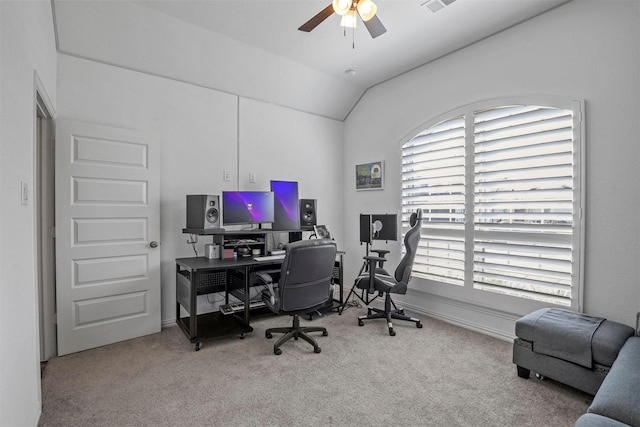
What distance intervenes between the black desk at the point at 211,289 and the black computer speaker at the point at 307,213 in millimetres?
755

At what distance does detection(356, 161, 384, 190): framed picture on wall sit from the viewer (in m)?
4.26

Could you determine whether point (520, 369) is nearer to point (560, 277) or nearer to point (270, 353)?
point (560, 277)

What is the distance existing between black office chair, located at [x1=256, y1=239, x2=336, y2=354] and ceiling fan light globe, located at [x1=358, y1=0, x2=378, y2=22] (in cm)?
167

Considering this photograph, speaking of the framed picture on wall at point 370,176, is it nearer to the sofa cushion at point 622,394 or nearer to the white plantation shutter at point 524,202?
the white plantation shutter at point 524,202

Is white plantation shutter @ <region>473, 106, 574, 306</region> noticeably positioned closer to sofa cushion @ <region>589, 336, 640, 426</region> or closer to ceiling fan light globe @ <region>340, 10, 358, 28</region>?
sofa cushion @ <region>589, 336, 640, 426</region>

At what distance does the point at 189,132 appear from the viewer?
3453 millimetres

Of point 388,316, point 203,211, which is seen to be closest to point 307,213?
point 203,211

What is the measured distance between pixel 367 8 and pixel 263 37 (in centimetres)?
157

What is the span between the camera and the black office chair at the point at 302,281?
2.56m

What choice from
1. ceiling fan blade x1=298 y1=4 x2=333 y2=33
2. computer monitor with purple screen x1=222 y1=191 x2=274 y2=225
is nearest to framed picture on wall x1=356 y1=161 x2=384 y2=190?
computer monitor with purple screen x1=222 y1=191 x2=274 y2=225

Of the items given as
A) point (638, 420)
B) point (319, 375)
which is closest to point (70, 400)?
point (319, 375)

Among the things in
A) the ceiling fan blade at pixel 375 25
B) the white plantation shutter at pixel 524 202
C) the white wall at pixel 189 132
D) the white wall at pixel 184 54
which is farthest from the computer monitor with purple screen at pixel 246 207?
the white plantation shutter at pixel 524 202

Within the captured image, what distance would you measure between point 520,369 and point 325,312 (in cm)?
201

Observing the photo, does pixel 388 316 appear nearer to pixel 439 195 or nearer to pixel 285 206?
pixel 439 195
